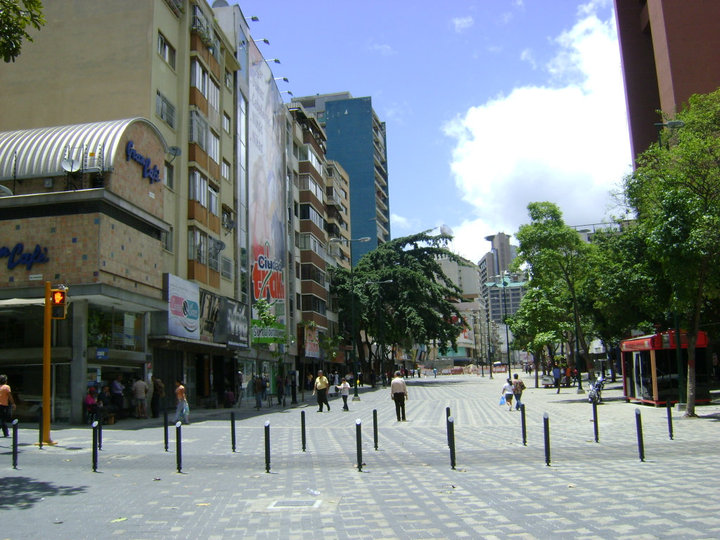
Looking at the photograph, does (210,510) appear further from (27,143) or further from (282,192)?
(282,192)

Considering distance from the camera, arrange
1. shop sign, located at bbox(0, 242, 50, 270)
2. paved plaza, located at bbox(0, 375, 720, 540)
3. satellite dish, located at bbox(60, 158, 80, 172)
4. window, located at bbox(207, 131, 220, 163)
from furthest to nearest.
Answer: window, located at bbox(207, 131, 220, 163) < satellite dish, located at bbox(60, 158, 80, 172) < shop sign, located at bbox(0, 242, 50, 270) < paved plaza, located at bbox(0, 375, 720, 540)

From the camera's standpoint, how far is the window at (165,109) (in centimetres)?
2947

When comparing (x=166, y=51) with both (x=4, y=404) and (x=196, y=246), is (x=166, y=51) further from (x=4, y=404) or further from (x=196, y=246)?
(x=4, y=404)

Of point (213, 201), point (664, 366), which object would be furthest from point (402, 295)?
point (664, 366)

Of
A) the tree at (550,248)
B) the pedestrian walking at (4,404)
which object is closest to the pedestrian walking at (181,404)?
the pedestrian walking at (4,404)

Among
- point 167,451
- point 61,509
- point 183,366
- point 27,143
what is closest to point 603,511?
point 61,509

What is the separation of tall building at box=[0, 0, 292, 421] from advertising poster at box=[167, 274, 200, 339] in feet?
0.32

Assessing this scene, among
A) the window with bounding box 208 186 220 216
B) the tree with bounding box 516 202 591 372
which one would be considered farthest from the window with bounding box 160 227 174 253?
the tree with bounding box 516 202 591 372

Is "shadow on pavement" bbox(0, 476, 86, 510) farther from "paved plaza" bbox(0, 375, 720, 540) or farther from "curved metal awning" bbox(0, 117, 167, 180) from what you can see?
"curved metal awning" bbox(0, 117, 167, 180)

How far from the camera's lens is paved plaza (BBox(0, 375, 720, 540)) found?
718 cm

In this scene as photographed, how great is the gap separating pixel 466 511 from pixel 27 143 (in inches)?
887

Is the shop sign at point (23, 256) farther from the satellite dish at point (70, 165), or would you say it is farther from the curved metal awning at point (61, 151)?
the curved metal awning at point (61, 151)

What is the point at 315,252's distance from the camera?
56969 mm

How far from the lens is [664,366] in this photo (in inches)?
976
